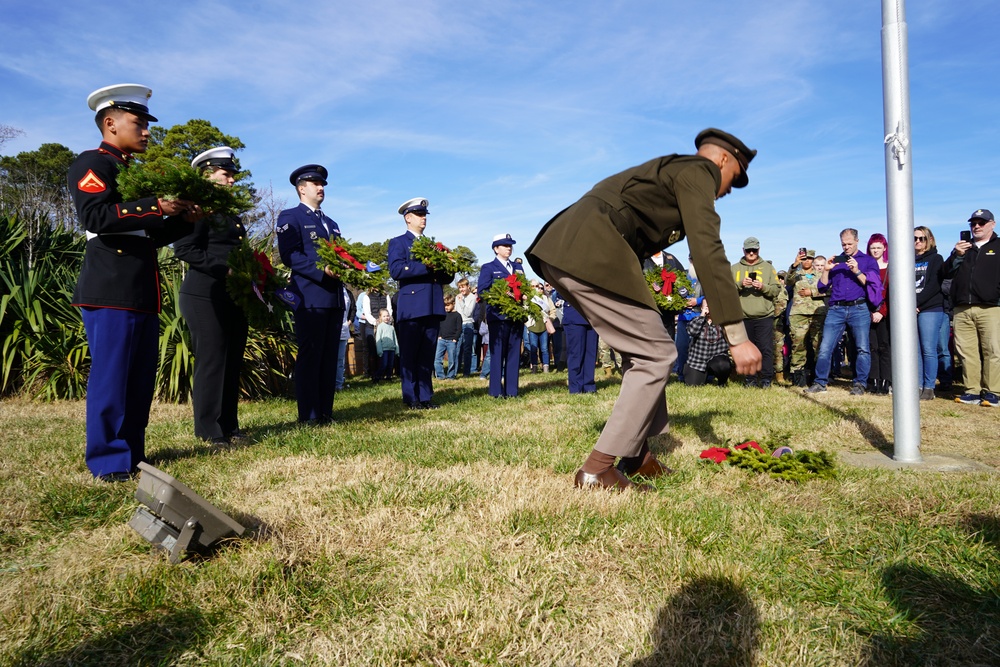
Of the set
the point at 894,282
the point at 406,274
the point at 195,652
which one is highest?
the point at 406,274

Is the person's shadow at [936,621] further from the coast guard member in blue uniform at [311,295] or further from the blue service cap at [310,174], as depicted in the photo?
the blue service cap at [310,174]

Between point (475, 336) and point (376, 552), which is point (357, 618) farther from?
point (475, 336)

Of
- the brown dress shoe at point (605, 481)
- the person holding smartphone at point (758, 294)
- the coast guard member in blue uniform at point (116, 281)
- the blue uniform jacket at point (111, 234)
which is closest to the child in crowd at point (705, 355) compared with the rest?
the person holding smartphone at point (758, 294)

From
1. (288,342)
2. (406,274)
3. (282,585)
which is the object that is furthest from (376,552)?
(288,342)

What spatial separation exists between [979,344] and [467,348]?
33.5 ft

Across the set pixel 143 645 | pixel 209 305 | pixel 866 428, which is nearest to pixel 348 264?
pixel 209 305

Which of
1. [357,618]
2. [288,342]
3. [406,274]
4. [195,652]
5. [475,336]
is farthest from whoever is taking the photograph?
[475,336]

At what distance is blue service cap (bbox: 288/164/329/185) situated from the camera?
6.69 meters

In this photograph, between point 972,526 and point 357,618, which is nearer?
point 357,618

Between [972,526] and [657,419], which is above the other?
[657,419]

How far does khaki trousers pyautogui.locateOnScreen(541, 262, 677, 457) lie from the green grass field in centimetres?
36

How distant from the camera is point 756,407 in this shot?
7.63 metres

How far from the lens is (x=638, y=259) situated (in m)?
3.89

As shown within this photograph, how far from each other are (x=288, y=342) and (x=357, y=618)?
788 cm
